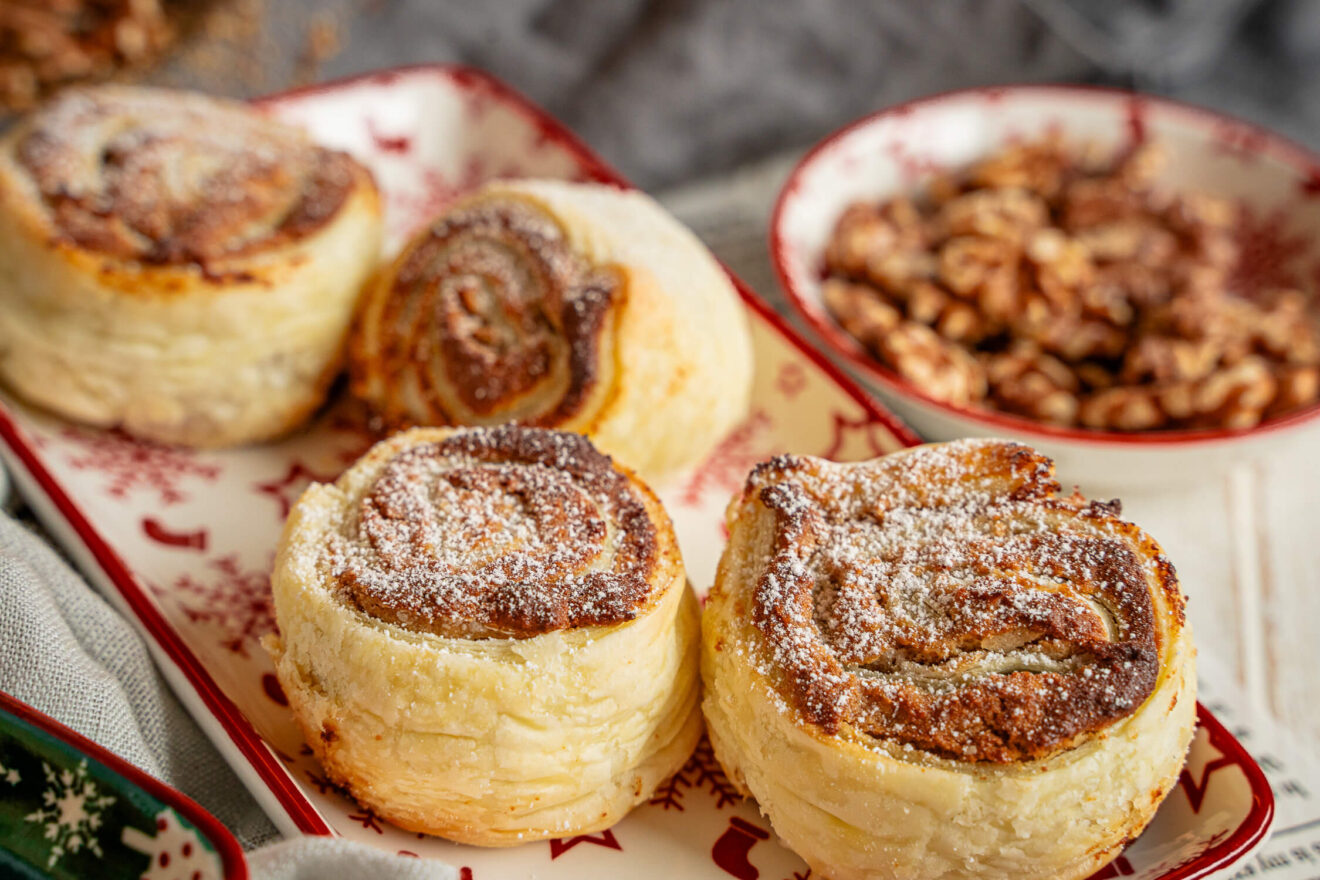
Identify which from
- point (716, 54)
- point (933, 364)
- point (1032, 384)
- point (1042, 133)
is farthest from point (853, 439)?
point (716, 54)

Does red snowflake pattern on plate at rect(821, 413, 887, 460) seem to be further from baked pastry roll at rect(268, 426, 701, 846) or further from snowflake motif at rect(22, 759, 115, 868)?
snowflake motif at rect(22, 759, 115, 868)

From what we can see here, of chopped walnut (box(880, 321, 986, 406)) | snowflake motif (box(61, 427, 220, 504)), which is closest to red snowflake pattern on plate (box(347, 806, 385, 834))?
snowflake motif (box(61, 427, 220, 504))

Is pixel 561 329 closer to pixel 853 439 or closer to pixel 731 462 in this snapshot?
pixel 731 462

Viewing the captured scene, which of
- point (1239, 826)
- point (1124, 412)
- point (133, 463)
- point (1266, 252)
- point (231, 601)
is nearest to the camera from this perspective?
point (1239, 826)

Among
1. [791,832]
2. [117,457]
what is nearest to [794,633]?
[791,832]

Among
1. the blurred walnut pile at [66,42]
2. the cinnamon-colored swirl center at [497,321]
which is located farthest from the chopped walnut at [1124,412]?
the blurred walnut pile at [66,42]

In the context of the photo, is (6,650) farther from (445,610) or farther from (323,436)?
(323,436)
